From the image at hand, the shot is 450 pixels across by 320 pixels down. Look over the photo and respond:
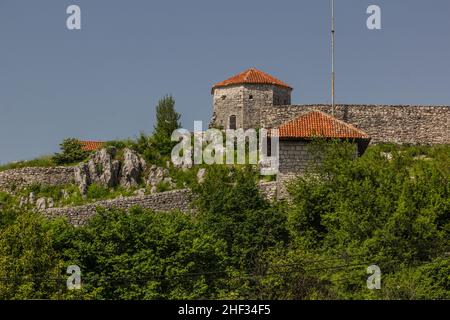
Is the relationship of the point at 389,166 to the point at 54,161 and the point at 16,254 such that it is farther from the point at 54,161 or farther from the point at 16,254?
the point at 54,161

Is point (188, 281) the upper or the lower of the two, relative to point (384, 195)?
lower

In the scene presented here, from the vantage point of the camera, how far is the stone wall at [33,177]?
150 feet

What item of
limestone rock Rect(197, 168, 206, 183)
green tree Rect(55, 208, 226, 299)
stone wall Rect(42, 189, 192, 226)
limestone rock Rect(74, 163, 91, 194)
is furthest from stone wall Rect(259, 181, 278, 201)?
limestone rock Rect(74, 163, 91, 194)

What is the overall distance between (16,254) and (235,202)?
9.21 m

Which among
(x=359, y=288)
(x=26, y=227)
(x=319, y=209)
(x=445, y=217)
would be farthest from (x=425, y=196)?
(x=26, y=227)

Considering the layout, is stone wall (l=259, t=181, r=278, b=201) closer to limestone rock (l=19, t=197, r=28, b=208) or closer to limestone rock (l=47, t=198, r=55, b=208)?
limestone rock (l=47, t=198, r=55, b=208)

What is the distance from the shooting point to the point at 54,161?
47500 millimetres

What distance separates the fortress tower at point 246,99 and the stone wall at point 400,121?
1.11 metres

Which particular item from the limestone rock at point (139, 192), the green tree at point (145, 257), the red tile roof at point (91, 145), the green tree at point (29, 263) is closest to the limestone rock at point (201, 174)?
the limestone rock at point (139, 192)

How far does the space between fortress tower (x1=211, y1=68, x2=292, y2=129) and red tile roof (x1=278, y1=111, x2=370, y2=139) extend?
1053cm

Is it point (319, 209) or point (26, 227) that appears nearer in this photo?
point (26, 227)

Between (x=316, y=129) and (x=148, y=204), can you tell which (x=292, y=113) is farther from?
(x=148, y=204)

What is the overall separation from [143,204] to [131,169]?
5.08 meters

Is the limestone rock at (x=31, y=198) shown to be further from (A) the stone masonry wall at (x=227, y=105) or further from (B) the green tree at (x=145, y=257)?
(A) the stone masonry wall at (x=227, y=105)
